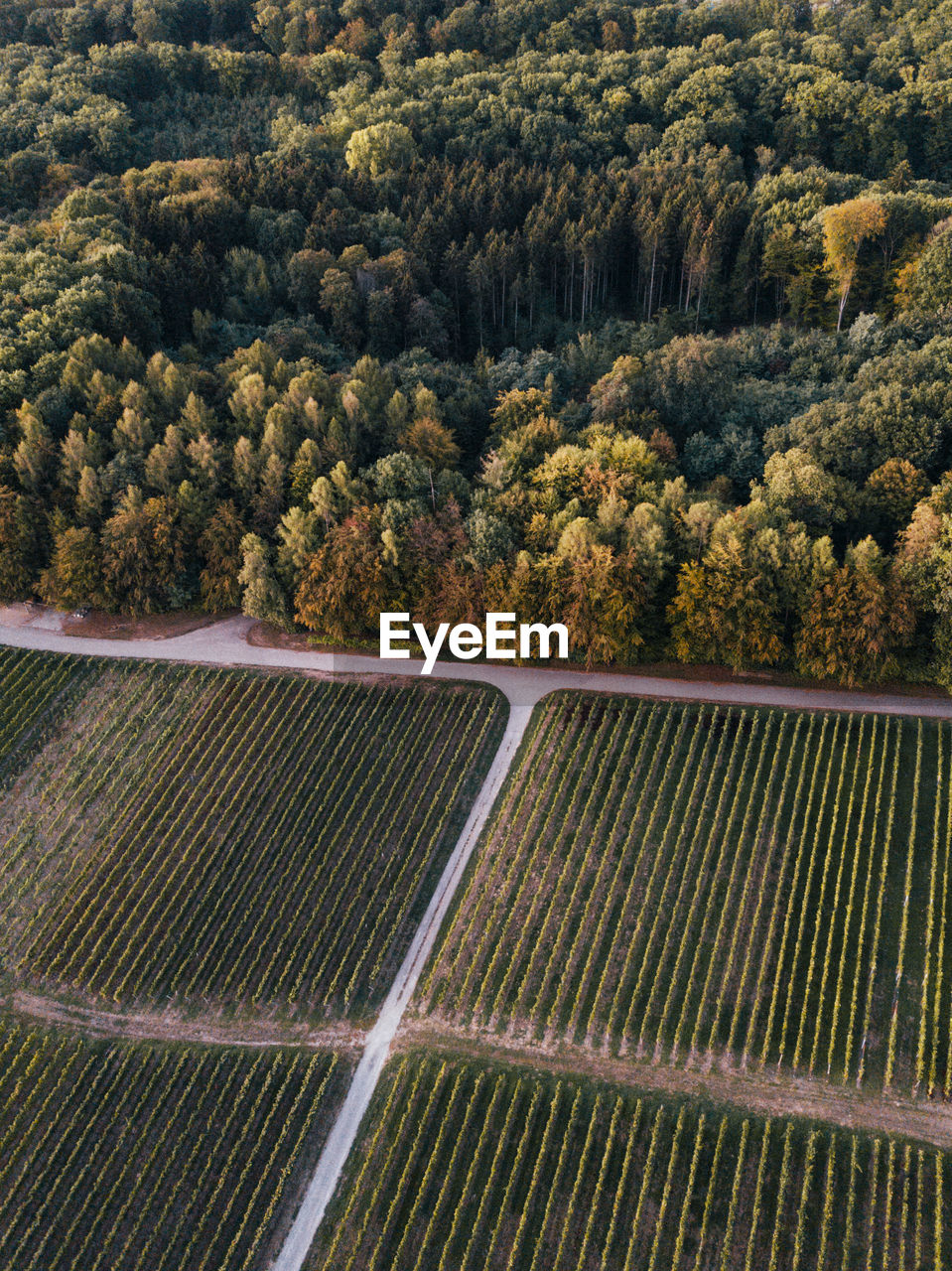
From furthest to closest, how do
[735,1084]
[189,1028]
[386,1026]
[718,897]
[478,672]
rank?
[478,672], [718,897], [189,1028], [386,1026], [735,1084]

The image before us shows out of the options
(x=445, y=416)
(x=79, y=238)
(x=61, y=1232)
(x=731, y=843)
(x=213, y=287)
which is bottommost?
(x=61, y=1232)

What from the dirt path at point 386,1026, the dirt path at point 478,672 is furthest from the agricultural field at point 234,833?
the dirt path at point 478,672

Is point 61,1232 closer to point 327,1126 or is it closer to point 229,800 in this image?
point 327,1126

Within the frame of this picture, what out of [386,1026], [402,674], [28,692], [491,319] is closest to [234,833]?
[386,1026]

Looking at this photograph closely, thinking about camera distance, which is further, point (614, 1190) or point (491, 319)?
point (491, 319)

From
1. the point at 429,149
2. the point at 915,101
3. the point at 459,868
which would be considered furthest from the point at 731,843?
the point at 915,101

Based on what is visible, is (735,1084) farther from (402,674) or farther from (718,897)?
(402,674)
